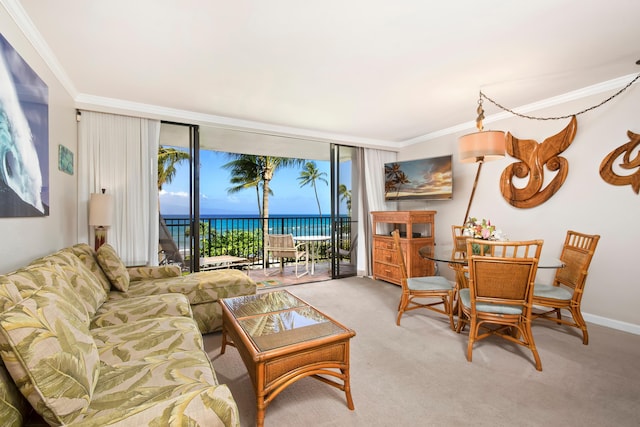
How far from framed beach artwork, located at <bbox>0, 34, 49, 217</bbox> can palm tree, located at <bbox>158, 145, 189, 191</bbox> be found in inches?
150

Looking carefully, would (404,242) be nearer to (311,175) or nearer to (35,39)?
(35,39)

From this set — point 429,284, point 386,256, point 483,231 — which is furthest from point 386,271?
point 483,231

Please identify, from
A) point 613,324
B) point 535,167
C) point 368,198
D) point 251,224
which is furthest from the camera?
point 251,224

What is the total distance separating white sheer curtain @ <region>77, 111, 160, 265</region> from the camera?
10.9 ft

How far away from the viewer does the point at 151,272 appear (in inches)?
120

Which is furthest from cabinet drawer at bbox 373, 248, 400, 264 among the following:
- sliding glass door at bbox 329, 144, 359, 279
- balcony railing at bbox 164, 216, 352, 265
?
balcony railing at bbox 164, 216, 352, 265

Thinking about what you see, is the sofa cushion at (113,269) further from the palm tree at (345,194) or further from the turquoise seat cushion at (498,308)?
the palm tree at (345,194)

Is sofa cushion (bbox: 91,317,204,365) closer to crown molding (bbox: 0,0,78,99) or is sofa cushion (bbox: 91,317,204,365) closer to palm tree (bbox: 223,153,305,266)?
crown molding (bbox: 0,0,78,99)

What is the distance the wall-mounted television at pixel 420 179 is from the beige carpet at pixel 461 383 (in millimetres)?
2083

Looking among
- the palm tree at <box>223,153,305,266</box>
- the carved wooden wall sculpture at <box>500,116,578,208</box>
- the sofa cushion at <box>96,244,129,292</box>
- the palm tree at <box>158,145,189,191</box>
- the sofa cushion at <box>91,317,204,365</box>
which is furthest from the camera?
the palm tree at <box>223,153,305,266</box>

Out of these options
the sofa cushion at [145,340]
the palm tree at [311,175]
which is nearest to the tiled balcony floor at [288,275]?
the sofa cushion at [145,340]

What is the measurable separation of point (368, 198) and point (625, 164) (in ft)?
10.4

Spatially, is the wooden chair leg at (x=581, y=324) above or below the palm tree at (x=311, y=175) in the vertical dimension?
below

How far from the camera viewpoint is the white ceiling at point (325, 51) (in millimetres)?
1860
